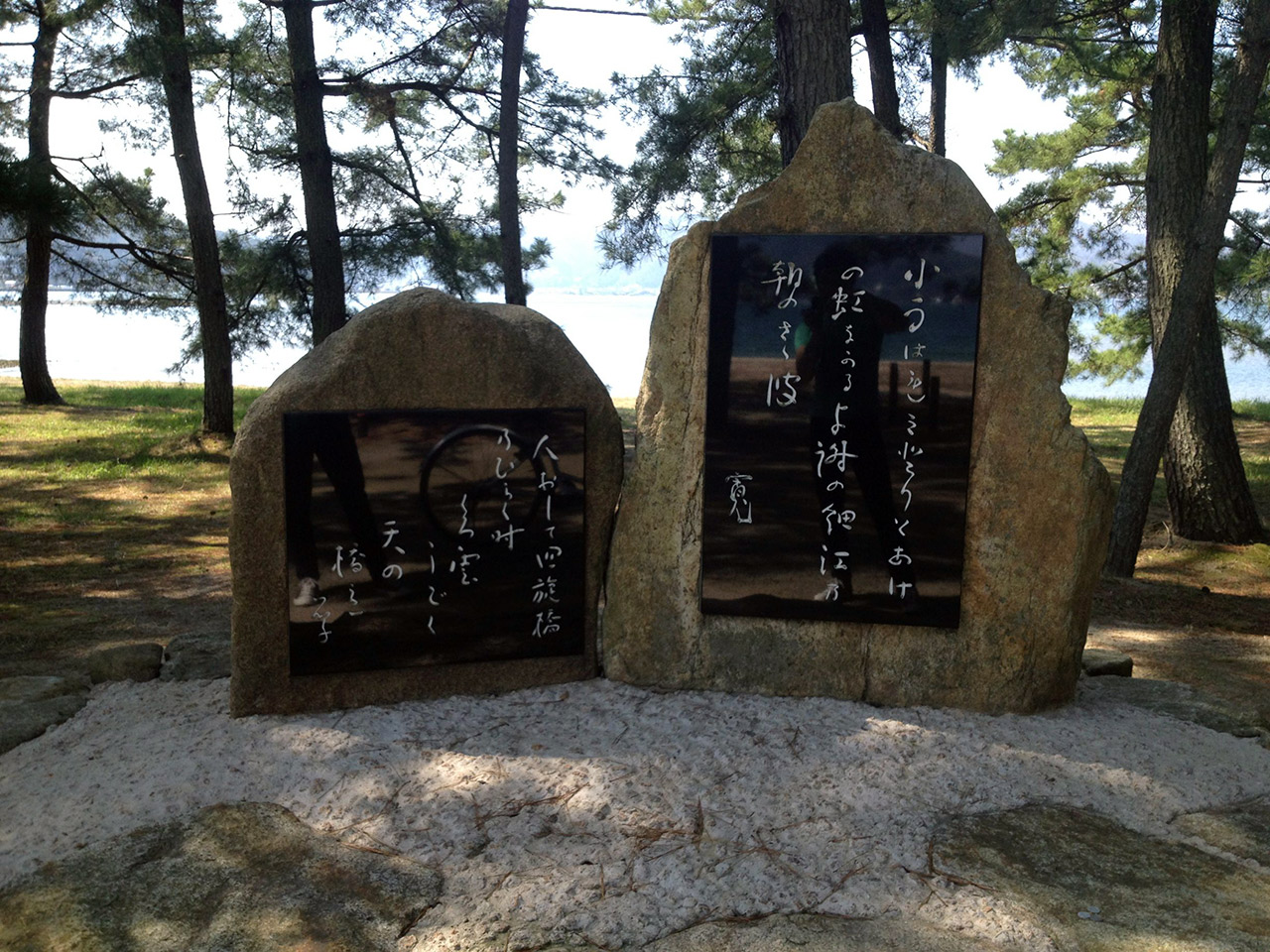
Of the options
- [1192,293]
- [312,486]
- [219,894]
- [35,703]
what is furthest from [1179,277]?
[35,703]

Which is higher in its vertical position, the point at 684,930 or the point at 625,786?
the point at 625,786

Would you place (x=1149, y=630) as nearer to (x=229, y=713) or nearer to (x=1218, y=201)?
(x=1218, y=201)

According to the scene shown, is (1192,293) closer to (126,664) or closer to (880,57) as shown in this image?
(880,57)

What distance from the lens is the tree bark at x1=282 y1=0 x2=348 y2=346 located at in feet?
28.4

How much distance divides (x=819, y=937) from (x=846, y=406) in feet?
5.80

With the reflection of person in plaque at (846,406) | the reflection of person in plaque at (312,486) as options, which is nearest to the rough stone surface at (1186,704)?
the reflection of person in plaque at (846,406)

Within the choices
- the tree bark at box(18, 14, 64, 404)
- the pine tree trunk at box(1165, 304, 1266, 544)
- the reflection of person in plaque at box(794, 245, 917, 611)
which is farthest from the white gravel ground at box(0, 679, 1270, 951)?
the tree bark at box(18, 14, 64, 404)

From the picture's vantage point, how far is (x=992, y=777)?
10.2 ft

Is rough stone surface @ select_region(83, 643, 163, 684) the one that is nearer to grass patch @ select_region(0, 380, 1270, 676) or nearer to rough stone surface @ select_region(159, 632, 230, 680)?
rough stone surface @ select_region(159, 632, 230, 680)

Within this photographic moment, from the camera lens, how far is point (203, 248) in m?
9.86

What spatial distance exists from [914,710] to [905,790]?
0.59 m

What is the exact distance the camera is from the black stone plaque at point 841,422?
3486mm

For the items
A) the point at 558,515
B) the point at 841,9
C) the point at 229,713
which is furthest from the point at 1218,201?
the point at 229,713

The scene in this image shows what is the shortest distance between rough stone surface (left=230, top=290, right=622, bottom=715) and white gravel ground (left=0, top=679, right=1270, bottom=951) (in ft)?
0.34
